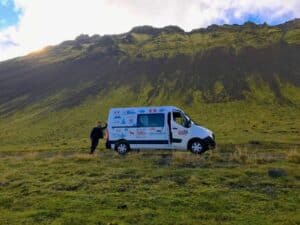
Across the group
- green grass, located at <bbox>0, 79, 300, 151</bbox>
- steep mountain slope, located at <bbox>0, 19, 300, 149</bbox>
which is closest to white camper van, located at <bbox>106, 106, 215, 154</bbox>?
green grass, located at <bbox>0, 79, 300, 151</bbox>

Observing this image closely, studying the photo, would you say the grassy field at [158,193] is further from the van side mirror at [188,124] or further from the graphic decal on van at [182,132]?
the van side mirror at [188,124]

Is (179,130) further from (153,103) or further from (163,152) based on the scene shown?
(153,103)

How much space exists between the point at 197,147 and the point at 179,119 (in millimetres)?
2047

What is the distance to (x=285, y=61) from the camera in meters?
127

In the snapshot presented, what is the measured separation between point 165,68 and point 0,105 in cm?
4933

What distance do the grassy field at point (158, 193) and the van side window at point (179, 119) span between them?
540cm

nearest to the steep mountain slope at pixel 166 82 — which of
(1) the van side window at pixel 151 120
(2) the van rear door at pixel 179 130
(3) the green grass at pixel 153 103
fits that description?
(3) the green grass at pixel 153 103

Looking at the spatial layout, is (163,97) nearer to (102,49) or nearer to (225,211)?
(102,49)

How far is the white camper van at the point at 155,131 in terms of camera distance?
93.7 ft

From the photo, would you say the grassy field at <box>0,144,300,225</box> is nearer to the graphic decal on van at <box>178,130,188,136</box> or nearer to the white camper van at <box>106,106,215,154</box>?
the white camper van at <box>106,106,215,154</box>

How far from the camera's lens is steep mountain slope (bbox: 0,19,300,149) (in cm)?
10062

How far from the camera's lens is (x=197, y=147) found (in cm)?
2845

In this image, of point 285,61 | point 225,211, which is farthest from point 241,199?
point 285,61

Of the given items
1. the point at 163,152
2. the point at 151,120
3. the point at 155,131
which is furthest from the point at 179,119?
the point at 163,152
